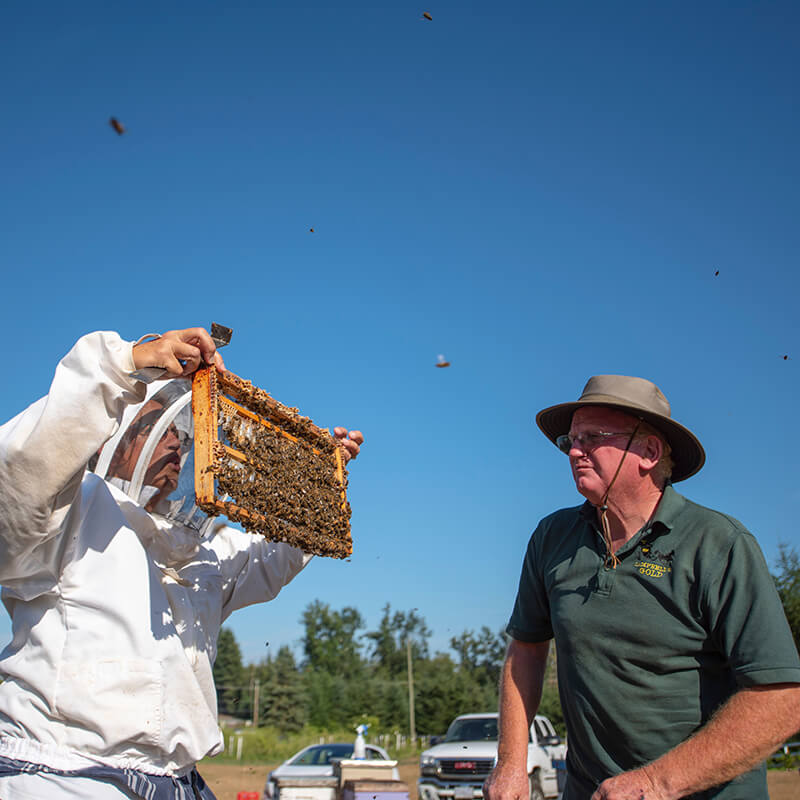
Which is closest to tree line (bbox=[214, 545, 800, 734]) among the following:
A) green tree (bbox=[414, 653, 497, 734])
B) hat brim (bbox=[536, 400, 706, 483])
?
green tree (bbox=[414, 653, 497, 734])

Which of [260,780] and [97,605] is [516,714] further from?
[260,780]

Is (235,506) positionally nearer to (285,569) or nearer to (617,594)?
(285,569)

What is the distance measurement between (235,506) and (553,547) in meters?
1.42

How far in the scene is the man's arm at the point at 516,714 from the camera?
3.03m

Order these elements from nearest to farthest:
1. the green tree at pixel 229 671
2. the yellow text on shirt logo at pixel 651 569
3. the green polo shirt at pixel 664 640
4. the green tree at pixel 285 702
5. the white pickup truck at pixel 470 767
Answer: the green polo shirt at pixel 664 640 → the yellow text on shirt logo at pixel 651 569 → the white pickup truck at pixel 470 767 → the green tree at pixel 285 702 → the green tree at pixel 229 671

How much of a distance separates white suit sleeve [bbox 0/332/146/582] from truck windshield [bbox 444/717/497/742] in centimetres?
1353

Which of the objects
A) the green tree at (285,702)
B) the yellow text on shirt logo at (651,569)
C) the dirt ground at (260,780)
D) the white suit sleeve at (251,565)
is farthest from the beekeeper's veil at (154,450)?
the green tree at (285,702)

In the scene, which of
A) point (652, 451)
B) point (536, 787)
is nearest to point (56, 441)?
point (652, 451)

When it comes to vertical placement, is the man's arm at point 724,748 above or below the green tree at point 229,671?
above

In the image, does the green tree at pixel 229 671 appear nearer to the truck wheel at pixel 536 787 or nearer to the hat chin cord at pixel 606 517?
the truck wheel at pixel 536 787

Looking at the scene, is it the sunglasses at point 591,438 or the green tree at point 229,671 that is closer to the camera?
the sunglasses at point 591,438

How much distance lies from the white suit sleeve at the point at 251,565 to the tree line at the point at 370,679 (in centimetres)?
1790

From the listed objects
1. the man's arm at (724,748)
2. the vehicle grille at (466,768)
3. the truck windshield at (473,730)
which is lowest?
the vehicle grille at (466,768)

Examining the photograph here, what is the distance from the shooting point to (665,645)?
2.82 meters
